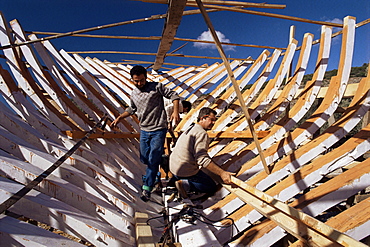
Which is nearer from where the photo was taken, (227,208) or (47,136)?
(227,208)

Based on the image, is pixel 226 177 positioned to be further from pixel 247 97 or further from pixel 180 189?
pixel 247 97

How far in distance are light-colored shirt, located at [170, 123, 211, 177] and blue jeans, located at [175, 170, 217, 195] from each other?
112mm

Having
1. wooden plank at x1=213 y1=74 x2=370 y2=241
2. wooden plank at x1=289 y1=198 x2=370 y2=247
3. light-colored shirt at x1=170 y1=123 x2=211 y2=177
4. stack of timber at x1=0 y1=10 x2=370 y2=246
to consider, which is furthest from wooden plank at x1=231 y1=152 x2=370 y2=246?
light-colored shirt at x1=170 y1=123 x2=211 y2=177

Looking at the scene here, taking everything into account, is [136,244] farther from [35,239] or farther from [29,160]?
[29,160]

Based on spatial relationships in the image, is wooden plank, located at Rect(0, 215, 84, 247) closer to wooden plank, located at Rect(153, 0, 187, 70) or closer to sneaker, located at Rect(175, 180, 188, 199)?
sneaker, located at Rect(175, 180, 188, 199)

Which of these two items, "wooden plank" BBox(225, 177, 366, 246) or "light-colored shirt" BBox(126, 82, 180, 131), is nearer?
"wooden plank" BBox(225, 177, 366, 246)

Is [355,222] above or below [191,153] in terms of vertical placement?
below

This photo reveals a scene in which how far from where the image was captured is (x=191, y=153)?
289cm

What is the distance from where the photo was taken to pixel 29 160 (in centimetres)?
231

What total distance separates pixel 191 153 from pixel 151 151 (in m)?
0.56

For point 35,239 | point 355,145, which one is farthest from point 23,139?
point 355,145

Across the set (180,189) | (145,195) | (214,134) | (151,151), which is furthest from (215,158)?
(145,195)

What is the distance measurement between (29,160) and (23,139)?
460mm

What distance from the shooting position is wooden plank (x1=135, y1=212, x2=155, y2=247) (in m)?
1.94
